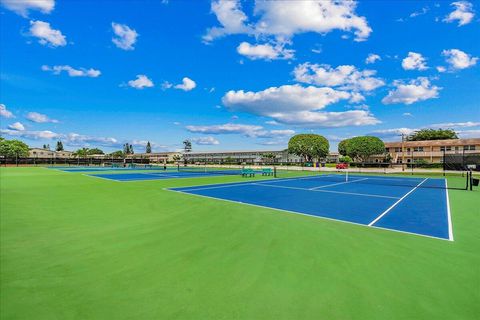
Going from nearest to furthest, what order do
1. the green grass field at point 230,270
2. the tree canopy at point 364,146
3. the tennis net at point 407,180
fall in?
1. the green grass field at point 230,270
2. the tennis net at point 407,180
3. the tree canopy at point 364,146

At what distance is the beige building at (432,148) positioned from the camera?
62125mm

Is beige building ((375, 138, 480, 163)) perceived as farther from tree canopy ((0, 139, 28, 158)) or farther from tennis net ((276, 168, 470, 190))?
tree canopy ((0, 139, 28, 158))

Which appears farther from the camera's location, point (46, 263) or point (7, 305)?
point (46, 263)

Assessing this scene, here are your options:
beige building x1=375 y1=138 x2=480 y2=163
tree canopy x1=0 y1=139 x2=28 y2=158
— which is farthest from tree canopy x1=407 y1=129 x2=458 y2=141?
tree canopy x1=0 y1=139 x2=28 y2=158

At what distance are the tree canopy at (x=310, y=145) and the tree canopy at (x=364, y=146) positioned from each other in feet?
23.0

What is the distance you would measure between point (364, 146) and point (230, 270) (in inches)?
2834

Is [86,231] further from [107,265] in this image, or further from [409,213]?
[409,213]

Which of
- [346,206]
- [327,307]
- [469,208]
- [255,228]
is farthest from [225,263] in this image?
[469,208]

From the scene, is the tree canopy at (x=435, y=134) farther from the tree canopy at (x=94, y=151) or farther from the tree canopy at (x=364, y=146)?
the tree canopy at (x=94, y=151)

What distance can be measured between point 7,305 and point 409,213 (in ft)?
35.5

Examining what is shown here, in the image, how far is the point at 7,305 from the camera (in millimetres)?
3412

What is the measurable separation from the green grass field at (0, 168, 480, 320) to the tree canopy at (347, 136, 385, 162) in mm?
65955

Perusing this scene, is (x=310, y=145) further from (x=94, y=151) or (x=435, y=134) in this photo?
(x=94, y=151)

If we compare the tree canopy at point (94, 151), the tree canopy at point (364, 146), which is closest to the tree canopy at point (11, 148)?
the tree canopy at point (94, 151)
